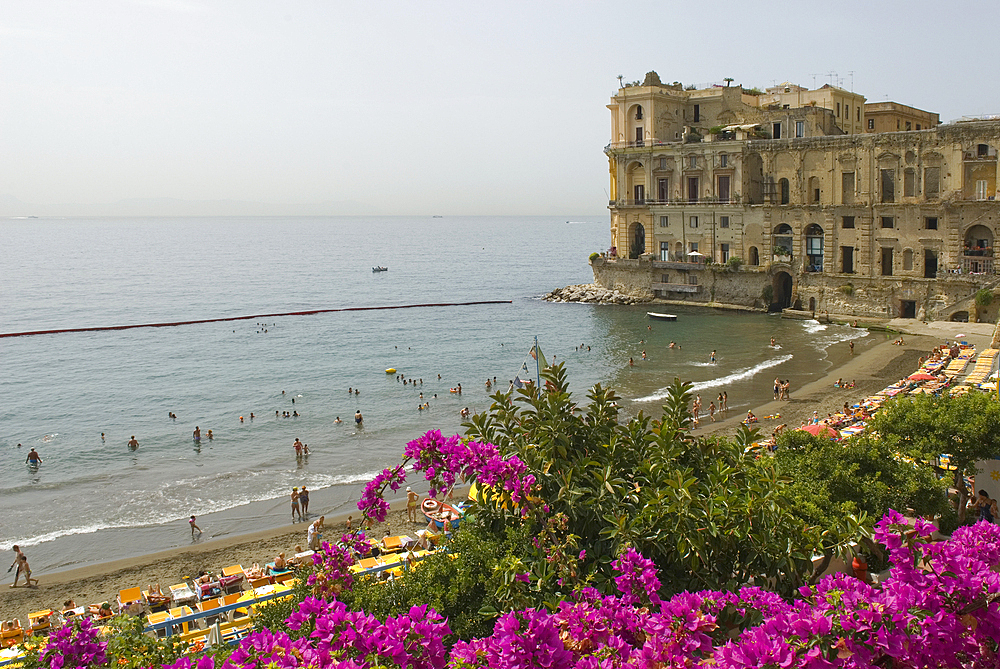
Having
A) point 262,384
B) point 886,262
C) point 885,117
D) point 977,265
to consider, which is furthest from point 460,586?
point 885,117

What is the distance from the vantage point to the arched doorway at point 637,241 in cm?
7709

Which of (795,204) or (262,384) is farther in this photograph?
(795,204)

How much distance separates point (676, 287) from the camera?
73.4 meters

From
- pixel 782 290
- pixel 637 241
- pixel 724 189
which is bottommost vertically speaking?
pixel 782 290

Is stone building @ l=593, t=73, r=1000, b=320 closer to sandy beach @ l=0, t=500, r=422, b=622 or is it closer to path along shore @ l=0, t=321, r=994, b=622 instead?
path along shore @ l=0, t=321, r=994, b=622

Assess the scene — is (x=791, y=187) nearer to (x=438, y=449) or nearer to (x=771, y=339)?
(x=771, y=339)

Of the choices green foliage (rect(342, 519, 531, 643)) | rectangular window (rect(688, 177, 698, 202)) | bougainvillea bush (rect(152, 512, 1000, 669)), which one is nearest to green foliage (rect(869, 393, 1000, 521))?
green foliage (rect(342, 519, 531, 643))

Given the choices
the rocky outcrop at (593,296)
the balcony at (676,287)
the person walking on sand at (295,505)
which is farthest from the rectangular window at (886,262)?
the person walking on sand at (295,505)

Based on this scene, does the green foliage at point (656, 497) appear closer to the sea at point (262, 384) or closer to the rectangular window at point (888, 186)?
the sea at point (262, 384)

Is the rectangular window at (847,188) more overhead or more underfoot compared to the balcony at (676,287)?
more overhead

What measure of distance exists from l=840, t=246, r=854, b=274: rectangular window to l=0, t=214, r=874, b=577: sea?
17.3 ft

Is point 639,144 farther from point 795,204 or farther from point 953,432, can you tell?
point 953,432

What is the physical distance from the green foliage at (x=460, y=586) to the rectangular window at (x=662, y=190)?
210 feet

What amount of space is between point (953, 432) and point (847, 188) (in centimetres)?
4901
